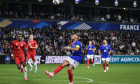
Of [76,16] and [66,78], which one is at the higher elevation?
[76,16]

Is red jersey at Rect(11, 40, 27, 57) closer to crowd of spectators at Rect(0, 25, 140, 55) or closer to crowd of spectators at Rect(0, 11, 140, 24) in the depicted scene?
crowd of spectators at Rect(0, 25, 140, 55)

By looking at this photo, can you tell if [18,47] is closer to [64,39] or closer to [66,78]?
[66,78]

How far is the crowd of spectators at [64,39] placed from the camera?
129 ft

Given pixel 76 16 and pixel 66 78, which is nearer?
pixel 66 78

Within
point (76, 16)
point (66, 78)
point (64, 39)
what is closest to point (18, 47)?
point (66, 78)

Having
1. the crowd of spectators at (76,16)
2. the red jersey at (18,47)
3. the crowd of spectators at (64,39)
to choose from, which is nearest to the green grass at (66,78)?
the red jersey at (18,47)

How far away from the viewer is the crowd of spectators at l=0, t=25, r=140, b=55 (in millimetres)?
39431

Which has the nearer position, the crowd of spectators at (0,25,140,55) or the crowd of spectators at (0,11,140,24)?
the crowd of spectators at (0,25,140,55)

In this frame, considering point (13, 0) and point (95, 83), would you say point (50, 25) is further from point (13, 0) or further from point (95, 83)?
point (95, 83)

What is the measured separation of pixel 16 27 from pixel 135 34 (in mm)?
20071

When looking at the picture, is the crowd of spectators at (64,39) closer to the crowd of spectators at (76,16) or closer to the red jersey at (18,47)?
the crowd of spectators at (76,16)

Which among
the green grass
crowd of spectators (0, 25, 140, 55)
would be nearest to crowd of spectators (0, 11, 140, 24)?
crowd of spectators (0, 25, 140, 55)

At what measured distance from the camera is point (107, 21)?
4934cm

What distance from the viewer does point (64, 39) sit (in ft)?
140
